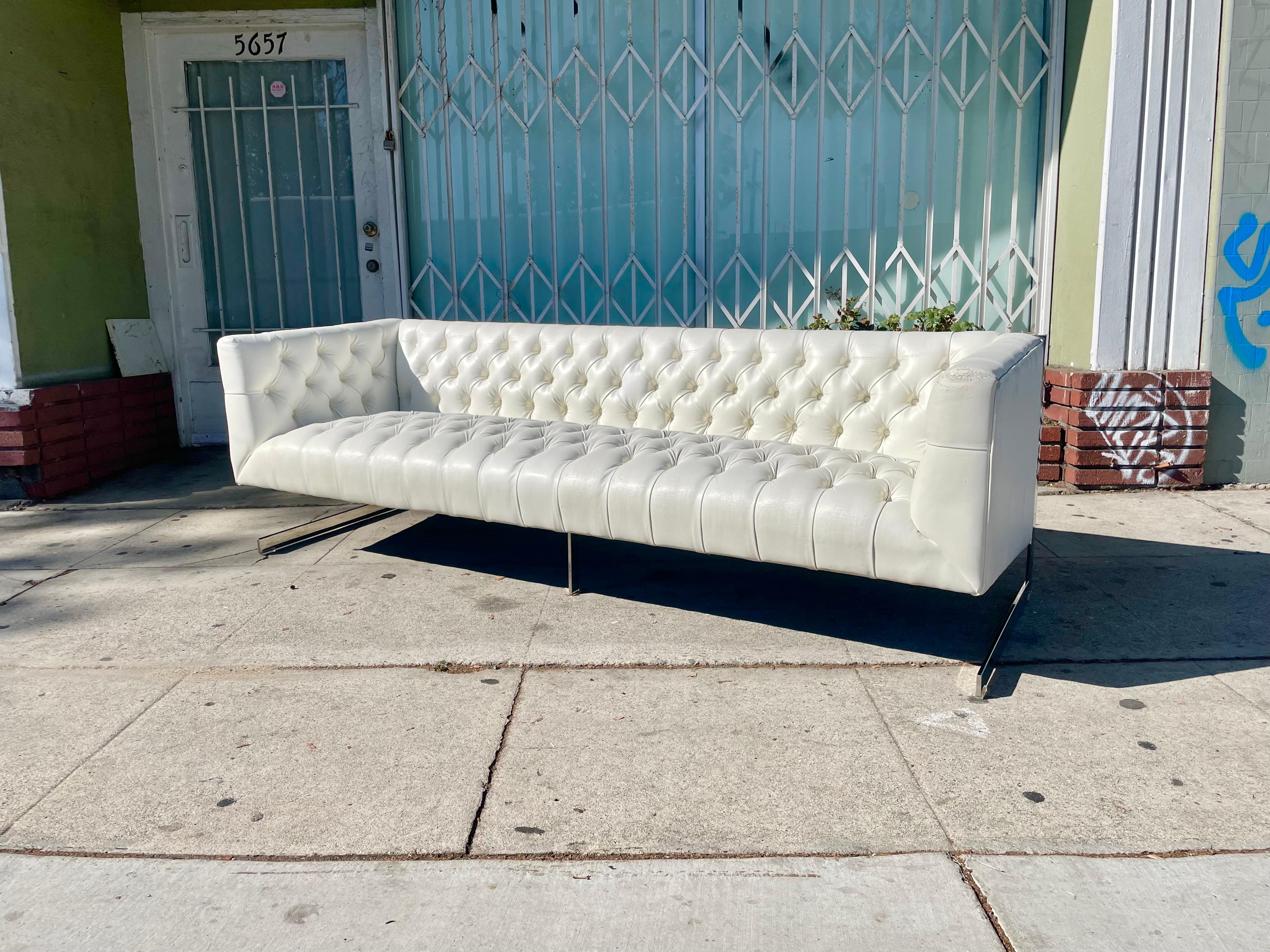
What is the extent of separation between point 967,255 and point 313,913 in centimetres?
442

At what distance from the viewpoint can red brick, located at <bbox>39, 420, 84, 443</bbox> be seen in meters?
4.39

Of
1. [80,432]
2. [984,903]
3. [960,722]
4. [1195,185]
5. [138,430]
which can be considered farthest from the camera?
[138,430]

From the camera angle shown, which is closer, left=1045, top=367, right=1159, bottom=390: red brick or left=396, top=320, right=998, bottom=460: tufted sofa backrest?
left=396, top=320, right=998, bottom=460: tufted sofa backrest

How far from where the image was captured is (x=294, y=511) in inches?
163

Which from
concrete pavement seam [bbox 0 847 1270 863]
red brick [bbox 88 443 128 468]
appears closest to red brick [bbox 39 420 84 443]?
red brick [bbox 88 443 128 468]

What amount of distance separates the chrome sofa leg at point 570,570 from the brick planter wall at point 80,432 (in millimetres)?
2841

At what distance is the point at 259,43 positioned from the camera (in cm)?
531

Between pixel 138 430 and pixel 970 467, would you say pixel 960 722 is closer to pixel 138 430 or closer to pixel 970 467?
pixel 970 467

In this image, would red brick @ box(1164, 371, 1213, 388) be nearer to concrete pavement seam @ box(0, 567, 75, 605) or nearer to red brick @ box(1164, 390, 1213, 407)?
red brick @ box(1164, 390, 1213, 407)

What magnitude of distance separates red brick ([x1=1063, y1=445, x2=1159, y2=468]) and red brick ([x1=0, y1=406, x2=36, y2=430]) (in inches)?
187

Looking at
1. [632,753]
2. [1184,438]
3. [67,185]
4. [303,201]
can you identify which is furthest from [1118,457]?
[67,185]

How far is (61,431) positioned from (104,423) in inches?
14.8

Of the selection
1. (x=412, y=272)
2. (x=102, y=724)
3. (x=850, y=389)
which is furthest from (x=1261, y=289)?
(x=102, y=724)

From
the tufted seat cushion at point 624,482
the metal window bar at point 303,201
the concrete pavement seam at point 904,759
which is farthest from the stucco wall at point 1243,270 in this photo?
the metal window bar at point 303,201
